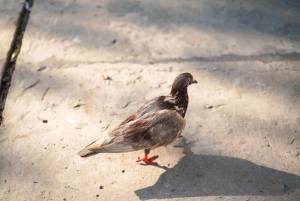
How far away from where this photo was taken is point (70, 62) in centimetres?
529

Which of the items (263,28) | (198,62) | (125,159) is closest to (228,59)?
(198,62)

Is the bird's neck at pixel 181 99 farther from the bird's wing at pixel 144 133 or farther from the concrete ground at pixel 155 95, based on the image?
the concrete ground at pixel 155 95

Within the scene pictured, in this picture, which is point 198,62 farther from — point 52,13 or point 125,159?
point 52,13

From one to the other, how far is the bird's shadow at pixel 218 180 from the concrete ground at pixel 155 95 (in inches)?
0.4

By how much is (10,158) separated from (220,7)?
157 inches

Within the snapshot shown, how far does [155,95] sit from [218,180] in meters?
1.44

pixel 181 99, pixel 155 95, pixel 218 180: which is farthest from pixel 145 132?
pixel 155 95

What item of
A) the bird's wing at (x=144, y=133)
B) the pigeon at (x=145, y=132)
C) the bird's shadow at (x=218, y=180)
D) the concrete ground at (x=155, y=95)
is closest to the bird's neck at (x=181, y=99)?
the pigeon at (x=145, y=132)

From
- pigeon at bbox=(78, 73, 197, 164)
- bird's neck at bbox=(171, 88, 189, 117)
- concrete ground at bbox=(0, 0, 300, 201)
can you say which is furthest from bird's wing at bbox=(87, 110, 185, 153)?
concrete ground at bbox=(0, 0, 300, 201)

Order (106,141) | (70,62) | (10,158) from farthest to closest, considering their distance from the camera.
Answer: (70,62) < (10,158) < (106,141)

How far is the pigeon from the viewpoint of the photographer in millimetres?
3705

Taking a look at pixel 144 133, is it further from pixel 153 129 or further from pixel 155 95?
pixel 155 95

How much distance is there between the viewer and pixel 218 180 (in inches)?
154

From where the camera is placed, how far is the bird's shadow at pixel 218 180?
12.4ft
